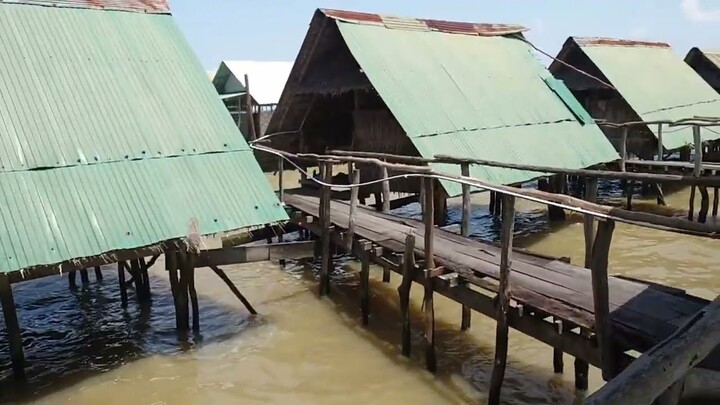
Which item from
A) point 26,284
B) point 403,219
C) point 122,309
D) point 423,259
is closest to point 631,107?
point 403,219

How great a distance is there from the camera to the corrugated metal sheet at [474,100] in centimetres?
993

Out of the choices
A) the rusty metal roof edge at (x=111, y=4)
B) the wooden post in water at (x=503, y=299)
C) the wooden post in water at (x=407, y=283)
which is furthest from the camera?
the rusty metal roof edge at (x=111, y=4)

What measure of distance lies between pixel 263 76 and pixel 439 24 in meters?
15.7

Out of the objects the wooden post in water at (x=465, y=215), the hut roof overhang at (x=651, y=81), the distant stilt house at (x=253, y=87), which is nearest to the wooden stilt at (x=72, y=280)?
the wooden post in water at (x=465, y=215)

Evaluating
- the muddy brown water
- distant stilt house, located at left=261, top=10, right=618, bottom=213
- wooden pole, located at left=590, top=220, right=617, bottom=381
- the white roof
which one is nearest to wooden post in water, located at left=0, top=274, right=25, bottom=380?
the muddy brown water

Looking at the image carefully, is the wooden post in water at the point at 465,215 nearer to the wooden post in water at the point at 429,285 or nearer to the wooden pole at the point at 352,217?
the wooden post in water at the point at 429,285

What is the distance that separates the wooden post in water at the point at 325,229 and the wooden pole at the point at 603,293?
4.74m

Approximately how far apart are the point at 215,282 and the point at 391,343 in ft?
12.8

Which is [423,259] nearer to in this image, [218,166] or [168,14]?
[218,166]

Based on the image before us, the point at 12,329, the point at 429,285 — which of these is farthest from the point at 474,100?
the point at 12,329

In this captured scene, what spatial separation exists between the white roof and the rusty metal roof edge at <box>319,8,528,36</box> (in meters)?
12.6

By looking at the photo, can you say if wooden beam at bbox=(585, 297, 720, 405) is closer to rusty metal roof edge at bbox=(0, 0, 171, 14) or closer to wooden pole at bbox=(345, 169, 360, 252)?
wooden pole at bbox=(345, 169, 360, 252)

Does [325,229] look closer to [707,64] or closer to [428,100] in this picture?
[428,100]

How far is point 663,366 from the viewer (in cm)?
235
